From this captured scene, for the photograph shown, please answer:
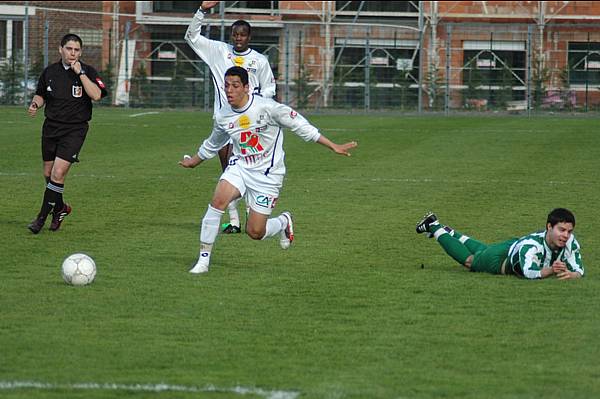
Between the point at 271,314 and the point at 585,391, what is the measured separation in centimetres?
260

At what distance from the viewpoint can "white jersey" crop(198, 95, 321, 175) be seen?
35.0ft

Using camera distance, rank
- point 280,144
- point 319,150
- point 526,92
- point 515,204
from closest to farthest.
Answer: point 280,144 → point 515,204 → point 319,150 → point 526,92

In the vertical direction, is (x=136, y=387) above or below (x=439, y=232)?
below

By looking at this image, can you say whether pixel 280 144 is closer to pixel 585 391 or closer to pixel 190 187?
pixel 585 391

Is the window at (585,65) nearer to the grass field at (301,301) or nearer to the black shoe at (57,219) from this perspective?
the grass field at (301,301)

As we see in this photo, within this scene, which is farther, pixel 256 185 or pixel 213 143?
pixel 213 143

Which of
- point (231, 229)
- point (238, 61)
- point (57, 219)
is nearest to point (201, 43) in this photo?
point (238, 61)

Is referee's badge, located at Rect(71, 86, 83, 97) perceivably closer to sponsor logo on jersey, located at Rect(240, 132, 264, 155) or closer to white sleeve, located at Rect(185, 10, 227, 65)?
white sleeve, located at Rect(185, 10, 227, 65)

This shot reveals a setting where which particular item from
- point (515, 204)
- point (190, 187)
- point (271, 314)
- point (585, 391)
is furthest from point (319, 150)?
point (585, 391)

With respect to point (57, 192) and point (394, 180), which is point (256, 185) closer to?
point (57, 192)

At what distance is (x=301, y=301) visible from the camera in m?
9.20

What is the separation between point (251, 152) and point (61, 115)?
307cm

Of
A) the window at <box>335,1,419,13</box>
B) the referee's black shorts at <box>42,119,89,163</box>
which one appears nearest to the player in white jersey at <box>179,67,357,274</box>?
the referee's black shorts at <box>42,119,89,163</box>

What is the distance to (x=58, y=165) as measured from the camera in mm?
13055
